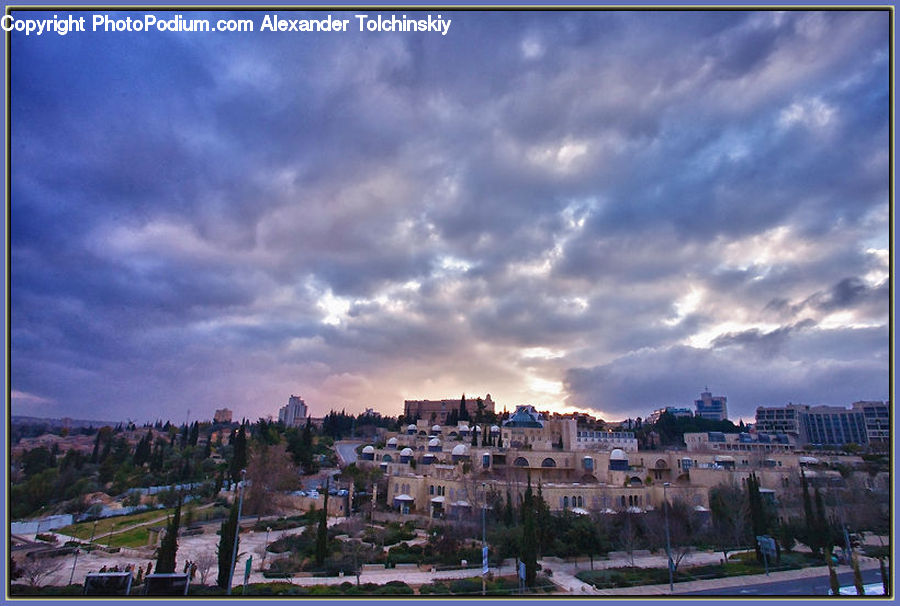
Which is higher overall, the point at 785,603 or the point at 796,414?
the point at 796,414

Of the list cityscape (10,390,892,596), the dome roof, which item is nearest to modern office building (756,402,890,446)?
cityscape (10,390,892,596)

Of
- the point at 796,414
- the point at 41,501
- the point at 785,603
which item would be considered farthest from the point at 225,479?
the point at 796,414

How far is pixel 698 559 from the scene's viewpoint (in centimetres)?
2850

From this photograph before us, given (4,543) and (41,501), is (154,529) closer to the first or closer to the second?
(4,543)

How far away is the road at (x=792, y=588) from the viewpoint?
73.2 feet

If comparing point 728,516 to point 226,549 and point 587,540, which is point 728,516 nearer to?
point 587,540

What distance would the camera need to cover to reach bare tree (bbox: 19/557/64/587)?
902 inches

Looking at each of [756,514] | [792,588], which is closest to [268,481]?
[756,514]

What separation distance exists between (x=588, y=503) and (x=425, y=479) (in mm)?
12387

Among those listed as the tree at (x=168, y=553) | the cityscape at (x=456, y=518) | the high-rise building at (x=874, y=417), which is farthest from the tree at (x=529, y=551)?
the high-rise building at (x=874, y=417)

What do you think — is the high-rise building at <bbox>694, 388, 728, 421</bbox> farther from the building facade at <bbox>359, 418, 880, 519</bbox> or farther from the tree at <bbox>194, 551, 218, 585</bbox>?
the tree at <bbox>194, 551, 218, 585</bbox>

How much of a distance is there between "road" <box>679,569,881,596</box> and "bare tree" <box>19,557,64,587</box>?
28448mm

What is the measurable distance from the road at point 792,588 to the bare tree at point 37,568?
1120 inches

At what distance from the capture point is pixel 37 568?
23.3 meters
